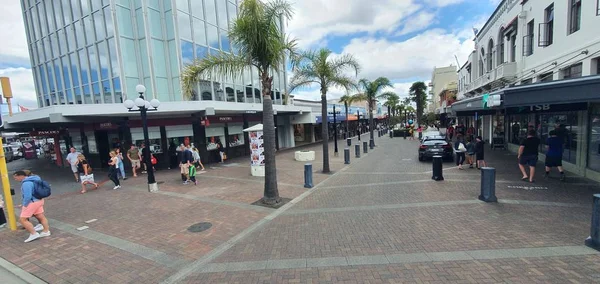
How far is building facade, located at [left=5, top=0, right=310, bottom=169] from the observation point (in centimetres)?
1316

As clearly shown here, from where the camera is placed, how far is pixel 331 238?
16.6 feet

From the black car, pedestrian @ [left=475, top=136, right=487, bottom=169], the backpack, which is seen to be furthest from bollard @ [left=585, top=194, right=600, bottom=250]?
the backpack

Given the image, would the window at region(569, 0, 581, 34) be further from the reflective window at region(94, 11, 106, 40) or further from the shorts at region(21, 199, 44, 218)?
the reflective window at region(94, 11, 106, 40)

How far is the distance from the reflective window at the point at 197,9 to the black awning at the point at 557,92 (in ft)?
51.0

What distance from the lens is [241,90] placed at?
17406 millimetres

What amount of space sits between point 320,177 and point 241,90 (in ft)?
30.4

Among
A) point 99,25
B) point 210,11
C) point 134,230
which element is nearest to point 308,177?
point 134,230

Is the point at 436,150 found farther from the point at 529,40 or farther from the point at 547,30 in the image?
the point at 529,40

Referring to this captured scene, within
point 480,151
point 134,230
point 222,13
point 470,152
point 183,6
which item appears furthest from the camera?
point 222,13

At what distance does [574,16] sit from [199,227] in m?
14.9

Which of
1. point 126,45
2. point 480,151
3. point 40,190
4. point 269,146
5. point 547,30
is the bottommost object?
point 480,151

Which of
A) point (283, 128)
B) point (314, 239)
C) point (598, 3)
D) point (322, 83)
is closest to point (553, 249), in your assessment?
point (314, 239)

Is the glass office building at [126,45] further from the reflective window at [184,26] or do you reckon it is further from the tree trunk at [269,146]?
the tree trunk at [269,146]

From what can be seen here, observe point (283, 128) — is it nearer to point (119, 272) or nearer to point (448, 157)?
point (448, 157)
